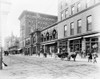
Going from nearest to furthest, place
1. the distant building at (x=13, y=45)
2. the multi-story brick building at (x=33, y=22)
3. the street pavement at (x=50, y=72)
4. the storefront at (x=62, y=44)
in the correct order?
the street pavement at (x=50, y=72) → the storefront at (x=62, y=44) → the multi-story brick building at (x=33, y=22) → the distant building at (x=13, y=45)

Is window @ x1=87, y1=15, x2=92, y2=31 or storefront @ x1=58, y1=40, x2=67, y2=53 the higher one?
window @ x1=87, y1=15, x2=92, y2=31

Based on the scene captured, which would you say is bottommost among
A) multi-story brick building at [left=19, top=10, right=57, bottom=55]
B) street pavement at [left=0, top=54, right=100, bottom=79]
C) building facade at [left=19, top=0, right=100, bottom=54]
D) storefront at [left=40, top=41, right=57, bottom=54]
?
street pavement at [left=0, top=54, right=100, bottom=79]

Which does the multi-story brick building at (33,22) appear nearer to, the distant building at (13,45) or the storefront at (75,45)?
the distant building at (13,45)

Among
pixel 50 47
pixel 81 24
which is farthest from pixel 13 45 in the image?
pixel 81 24

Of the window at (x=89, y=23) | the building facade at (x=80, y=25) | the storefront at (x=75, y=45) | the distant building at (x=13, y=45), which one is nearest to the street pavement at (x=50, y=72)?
the building facade at (x=80, y=25)

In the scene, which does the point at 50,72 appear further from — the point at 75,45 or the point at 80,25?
the point at 80,25

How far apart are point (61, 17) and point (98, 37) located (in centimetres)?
1366

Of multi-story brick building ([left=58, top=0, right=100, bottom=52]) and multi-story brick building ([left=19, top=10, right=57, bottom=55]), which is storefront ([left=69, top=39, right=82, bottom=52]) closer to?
multi-story brick building ([left=58, top=0, right=100, bottom=52])

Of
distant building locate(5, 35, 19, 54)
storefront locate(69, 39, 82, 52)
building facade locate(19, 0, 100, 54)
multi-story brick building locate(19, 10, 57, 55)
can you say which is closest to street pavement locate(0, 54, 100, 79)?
building facade locate(19, 0, 100, 54)

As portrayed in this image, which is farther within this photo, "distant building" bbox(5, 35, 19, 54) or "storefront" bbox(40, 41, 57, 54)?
"distant building" bbox(5, 35, 19, 54)

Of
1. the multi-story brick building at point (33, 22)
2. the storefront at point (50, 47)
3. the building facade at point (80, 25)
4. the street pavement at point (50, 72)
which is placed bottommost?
the street pavement at point (50, 72)

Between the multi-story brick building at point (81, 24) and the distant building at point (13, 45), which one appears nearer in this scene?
the multi-story brick building at point (81, 24)

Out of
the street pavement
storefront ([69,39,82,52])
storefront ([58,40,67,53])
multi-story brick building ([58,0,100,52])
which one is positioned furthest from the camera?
storefront ([58,40,67,53])

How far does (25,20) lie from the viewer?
188ft
